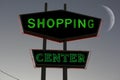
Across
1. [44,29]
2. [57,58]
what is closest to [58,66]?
[57,58]

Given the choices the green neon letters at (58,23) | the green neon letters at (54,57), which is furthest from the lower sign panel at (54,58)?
the green neon letters at (58,23)

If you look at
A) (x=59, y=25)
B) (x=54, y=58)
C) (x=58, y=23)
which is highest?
(x=58, y=23)

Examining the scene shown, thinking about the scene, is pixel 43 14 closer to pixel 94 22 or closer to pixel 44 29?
pixel 44 29

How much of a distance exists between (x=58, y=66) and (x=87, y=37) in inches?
142

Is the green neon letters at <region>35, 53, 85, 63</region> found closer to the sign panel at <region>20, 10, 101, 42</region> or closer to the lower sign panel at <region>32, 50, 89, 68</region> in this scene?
the lower sign panel at <region>32, 50, 89, 68</region>

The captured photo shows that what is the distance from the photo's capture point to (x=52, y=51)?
43.2 meters

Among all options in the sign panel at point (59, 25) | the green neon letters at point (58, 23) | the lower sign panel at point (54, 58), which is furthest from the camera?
the green neon letters at point (58, 23)

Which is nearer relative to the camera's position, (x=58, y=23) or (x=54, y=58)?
(x=54, y=58)

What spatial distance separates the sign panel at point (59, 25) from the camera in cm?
4431

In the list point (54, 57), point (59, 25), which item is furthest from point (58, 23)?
point (54, 57)

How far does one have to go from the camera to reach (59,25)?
147 feet

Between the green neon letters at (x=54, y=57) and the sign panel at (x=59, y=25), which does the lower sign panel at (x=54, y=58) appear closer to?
the green neon letters at (x=54, y=57)

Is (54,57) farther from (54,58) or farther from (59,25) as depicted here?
(59,25)

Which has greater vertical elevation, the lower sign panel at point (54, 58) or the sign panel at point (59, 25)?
the sign panel at point (59, 25)
